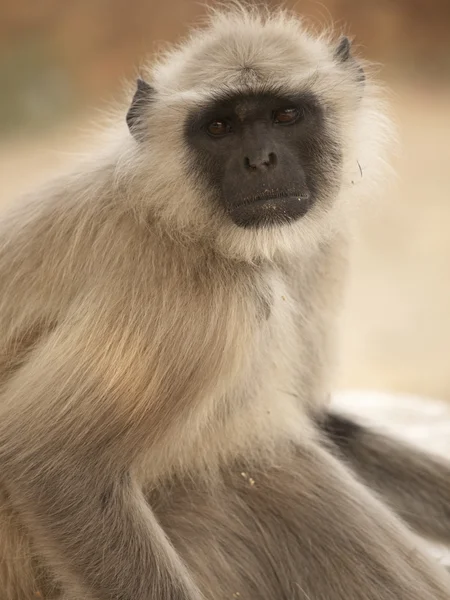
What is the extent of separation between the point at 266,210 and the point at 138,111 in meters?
0.64

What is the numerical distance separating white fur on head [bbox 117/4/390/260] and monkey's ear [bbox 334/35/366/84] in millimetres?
18

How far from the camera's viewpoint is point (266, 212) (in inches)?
127

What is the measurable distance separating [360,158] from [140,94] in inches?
34.1

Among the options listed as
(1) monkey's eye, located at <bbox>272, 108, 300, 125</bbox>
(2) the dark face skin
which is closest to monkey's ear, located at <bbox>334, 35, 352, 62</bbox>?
(2) the dark face skin

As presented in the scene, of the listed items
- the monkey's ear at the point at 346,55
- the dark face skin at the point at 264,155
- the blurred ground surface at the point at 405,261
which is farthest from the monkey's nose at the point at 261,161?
the blurred ground surface at the point at 405,261

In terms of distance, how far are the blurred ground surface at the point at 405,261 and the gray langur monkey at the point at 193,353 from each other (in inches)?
186

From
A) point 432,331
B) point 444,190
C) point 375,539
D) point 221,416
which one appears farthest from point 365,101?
point 444,190

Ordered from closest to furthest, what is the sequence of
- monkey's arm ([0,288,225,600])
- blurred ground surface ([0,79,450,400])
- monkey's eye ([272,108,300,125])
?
1. monkey's arm ([0,288,225,600])
2. monkey's eye ([272,108,300,125])
3. blurred ground surface ([0,79,450,400])

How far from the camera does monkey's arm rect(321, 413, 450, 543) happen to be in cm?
411

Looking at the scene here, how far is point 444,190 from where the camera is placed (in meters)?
11.0

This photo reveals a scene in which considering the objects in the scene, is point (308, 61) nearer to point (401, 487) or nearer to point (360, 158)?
point (360, 158)

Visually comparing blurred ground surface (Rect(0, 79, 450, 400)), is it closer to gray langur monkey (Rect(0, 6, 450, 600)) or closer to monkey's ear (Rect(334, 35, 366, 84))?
monkey's ear (Rect(334, 35, 366, 84))

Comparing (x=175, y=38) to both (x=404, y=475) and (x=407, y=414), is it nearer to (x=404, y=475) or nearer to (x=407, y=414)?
(x=407, y=414)

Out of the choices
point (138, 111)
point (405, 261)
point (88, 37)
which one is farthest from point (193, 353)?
point (88, 37)
